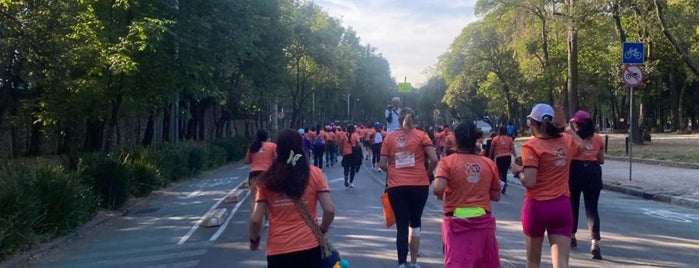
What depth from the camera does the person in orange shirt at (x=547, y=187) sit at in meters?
6.72

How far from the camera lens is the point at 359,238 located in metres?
11.5

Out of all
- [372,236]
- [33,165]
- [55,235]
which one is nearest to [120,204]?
[33,165]

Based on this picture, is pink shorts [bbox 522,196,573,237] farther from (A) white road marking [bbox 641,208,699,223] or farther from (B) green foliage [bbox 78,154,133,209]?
(B) green foliage [bbox 78,154,133,209]

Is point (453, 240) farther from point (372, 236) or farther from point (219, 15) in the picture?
point (219, 15)

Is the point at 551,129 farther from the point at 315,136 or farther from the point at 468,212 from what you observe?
the point at 315,136

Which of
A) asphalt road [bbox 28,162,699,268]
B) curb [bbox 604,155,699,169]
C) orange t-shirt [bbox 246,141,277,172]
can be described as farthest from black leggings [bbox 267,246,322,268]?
curb [bbox 604,155,699,169]

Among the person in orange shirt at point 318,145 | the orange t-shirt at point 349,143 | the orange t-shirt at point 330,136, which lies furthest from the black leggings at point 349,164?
the orange t-shirt at point 330,136

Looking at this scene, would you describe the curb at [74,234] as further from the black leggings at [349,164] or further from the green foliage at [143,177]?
the black leggings at [349,164]

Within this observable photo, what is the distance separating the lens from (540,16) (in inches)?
1645

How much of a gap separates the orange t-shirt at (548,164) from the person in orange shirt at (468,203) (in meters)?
0.75

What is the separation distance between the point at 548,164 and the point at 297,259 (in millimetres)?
2714

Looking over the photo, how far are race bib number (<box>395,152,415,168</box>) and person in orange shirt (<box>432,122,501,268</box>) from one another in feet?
7.27

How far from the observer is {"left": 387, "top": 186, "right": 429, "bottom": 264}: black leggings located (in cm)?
836

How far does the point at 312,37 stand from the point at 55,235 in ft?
148
